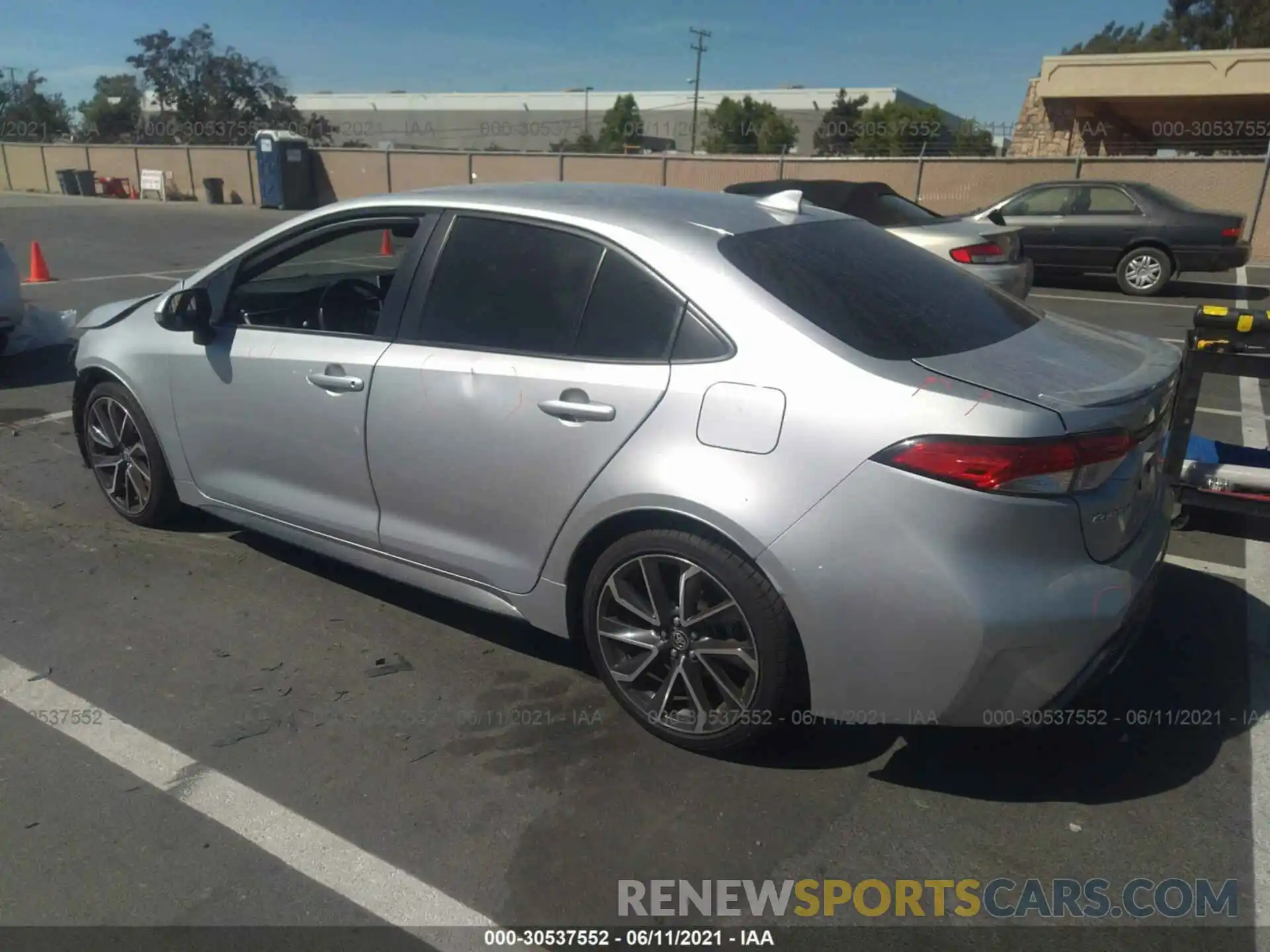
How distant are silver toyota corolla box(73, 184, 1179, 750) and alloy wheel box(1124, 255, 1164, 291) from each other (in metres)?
11.5

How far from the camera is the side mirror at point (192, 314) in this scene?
158 inches

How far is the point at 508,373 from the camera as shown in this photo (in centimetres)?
317

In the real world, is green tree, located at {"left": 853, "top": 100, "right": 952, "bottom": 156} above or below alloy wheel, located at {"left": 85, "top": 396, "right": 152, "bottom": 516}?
above

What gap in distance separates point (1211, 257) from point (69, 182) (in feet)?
127

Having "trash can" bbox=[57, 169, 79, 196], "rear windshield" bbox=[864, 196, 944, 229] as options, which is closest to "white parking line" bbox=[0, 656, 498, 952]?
"rear windshield" bbox=[864, 196, 944, 229]

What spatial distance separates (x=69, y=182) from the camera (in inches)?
1465

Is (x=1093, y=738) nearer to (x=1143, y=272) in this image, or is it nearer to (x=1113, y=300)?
(x=1113, y=300)

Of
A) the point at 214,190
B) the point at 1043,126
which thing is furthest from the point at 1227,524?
the point at 214,190

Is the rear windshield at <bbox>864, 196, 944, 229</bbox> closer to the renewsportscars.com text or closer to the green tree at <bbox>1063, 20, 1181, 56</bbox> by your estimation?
the renewsportscars.com text

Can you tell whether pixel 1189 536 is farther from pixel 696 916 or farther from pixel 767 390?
pixel 696 916

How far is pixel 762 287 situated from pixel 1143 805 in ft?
6.09

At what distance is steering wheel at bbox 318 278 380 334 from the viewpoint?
12.3 ft

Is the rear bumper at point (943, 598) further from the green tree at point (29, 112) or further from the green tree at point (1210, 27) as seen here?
the green tree at point (29, 112)

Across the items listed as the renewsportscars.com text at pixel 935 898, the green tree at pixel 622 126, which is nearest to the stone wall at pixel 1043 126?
the renewsportscars.com text at pixel 935 898
